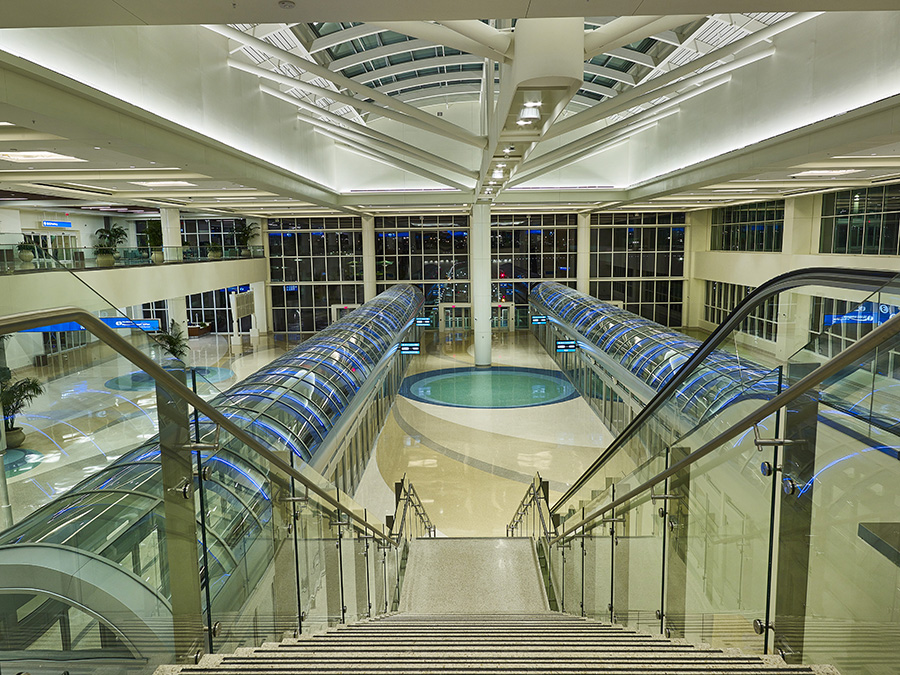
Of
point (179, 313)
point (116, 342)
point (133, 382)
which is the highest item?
point (116, 342)

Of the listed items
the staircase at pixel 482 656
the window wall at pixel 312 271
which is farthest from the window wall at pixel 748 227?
the staircase at pixel 482 656

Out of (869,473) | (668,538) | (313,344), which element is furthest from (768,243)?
(869,473)

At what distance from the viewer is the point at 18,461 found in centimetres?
212

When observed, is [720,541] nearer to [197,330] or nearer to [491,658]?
[491,658]

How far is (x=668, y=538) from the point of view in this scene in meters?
4.38

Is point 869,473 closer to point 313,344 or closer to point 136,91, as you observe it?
point 136,91

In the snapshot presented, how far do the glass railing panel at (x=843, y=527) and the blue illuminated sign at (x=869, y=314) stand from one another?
11 centimetres

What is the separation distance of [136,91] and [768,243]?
24.7 m

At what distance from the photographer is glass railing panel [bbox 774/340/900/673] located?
84.4 inches

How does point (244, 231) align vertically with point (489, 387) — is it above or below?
above

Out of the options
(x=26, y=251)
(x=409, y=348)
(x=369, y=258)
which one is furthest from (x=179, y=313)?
(x=26, y=251)

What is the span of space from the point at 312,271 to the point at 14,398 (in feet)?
105

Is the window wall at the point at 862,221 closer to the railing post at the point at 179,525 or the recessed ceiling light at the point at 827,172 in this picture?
the recessed ceiling light at the point at 827,172

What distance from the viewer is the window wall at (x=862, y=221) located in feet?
60.8
